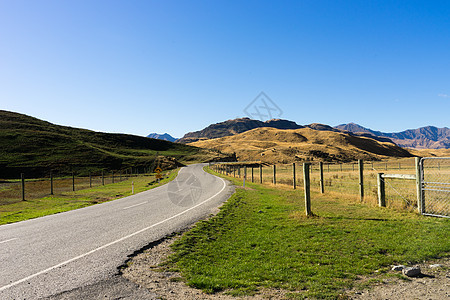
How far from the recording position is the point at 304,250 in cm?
691

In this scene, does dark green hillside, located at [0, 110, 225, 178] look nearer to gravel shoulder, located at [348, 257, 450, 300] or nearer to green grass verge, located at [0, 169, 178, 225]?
green grass verge, located at [0, 169, 178, 225]

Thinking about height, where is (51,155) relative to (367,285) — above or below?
above

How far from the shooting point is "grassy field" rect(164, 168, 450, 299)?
513 cm

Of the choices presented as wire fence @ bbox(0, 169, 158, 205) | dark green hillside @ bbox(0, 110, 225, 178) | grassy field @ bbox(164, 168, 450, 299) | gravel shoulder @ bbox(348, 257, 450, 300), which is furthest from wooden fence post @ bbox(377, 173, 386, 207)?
dark green hillside @ bbox(0, 110, 225, 178)

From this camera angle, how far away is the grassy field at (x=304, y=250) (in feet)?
16.8

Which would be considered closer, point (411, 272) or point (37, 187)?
point (411, 272)

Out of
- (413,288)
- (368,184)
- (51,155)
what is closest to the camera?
(413,288)

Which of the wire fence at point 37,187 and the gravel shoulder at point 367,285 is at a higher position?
the gravel shoulder at point 367,285

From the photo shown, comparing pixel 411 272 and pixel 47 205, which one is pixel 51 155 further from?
pixel 411 272

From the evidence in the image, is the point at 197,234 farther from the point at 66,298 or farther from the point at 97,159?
the point at 97,159

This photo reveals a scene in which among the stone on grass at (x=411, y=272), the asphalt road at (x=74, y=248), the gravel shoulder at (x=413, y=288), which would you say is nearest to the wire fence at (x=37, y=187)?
the asphalt road at (x=74, y=248)

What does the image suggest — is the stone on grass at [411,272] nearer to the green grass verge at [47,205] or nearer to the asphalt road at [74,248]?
the asphalt road at [74,248]

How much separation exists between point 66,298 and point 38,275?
5.39ft

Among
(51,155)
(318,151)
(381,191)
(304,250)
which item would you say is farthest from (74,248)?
(318,151)
